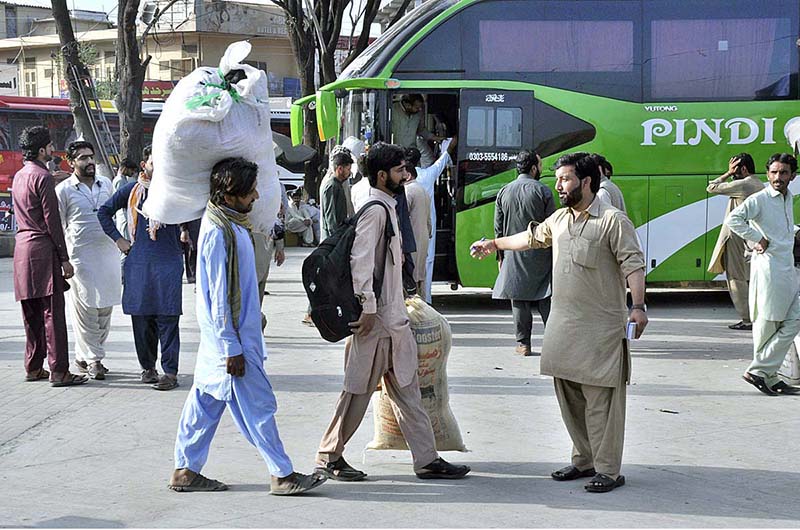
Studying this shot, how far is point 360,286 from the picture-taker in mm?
5582

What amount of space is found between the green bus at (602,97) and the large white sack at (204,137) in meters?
7.20

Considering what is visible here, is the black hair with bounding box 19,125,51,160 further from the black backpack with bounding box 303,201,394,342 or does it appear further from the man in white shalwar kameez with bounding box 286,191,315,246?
the man in white shalwar kameez with bounding box 286,191,315,246

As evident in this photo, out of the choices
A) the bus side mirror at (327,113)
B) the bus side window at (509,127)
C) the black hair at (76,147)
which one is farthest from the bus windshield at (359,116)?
the black hair at (76,147)

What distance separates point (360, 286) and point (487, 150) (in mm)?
7917

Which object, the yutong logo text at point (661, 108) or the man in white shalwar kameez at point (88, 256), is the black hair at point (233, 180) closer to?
the man in white shalwar kameez at point (88, 256)

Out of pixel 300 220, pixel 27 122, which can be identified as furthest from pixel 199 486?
pixel 27 122

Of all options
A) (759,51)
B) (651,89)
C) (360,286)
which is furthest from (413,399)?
(759,51)

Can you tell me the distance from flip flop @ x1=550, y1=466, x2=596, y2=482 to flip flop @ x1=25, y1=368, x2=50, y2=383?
471 centimetres

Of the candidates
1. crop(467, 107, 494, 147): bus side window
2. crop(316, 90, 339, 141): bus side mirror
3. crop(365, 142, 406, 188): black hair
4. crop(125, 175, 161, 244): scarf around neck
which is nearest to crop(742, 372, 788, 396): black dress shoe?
crop(365, 142, 406, 188): black hair

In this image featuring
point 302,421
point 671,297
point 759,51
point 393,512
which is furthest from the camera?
point 671,297

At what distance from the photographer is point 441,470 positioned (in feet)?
19.2

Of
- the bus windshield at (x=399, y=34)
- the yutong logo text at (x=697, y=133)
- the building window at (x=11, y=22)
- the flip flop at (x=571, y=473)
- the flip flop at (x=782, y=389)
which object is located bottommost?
the flip flop at (x=782, y=389)

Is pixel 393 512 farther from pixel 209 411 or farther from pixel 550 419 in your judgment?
pixel 550 419

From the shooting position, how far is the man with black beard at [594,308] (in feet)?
18.5
